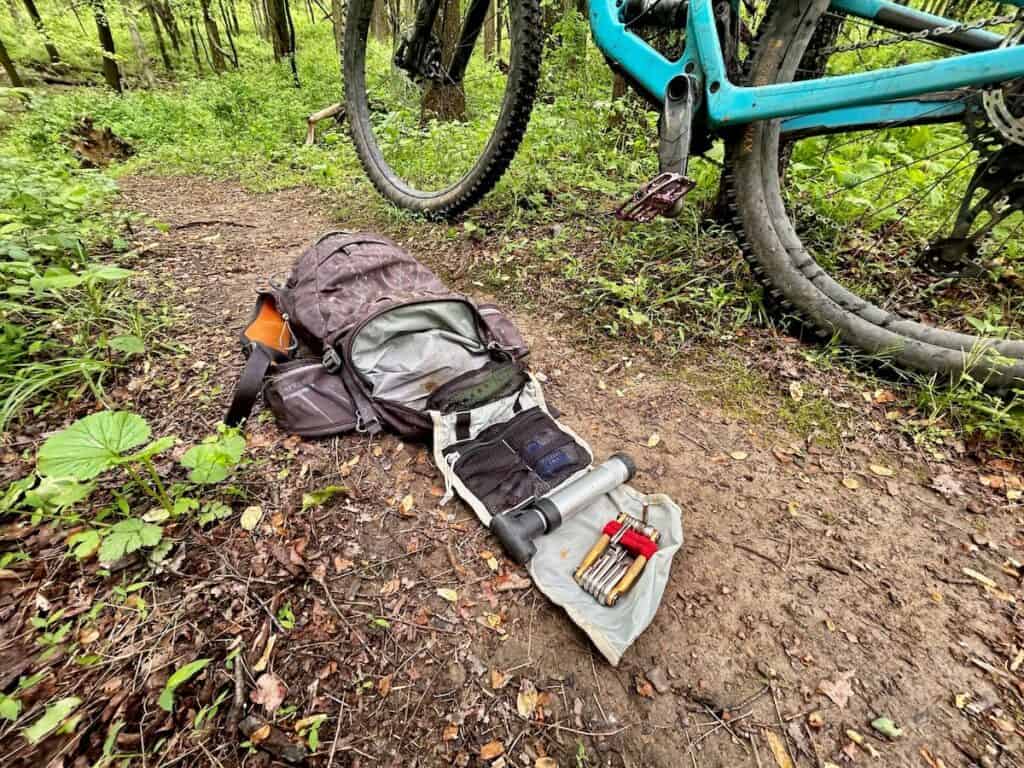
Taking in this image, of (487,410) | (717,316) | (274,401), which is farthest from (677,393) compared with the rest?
(274,401)

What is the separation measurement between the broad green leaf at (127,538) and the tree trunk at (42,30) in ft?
51.0

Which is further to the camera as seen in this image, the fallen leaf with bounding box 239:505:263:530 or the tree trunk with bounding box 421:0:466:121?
the tree trunk with bounding box 421:0:466:121

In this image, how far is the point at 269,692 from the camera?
3.68 feet

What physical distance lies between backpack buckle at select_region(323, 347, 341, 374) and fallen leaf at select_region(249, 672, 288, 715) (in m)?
1.06

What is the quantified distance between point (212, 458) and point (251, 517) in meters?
0.22

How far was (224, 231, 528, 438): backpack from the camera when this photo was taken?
1.79 metres

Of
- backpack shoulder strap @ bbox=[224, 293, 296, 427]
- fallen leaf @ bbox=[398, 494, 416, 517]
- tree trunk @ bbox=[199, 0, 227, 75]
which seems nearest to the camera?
fallen leaf @ bbox=[398, 494, 416, 517]

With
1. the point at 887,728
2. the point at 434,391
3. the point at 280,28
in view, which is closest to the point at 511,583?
the point at 434,391

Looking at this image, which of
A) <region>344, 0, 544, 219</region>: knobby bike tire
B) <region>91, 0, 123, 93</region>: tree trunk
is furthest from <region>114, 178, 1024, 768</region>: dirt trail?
<region>91, 0, 123, 93</region>: tree trunk

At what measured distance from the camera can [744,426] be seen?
188 cm

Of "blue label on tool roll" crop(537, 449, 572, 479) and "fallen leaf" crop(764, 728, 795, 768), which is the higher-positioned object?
"blue label on tool roll" crop(537, 449, 572, 479)

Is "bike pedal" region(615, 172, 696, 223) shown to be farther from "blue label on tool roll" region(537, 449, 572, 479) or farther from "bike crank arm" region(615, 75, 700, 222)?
"blue label on tool roll" region(537, 449, 572, 479)

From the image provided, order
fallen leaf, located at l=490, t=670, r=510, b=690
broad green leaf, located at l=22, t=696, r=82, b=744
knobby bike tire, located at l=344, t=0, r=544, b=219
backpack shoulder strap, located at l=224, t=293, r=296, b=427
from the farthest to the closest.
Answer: knobby bike tire, located at l=344, t=0, r=544, b=219 → backpack shoulder strap, located at l=224, t=293, r=296, b=427 → fallen leaf, located at l=490, t=670, r=510, b=690 → broad green leaf, located at l=22, t=696, r=82, b=744

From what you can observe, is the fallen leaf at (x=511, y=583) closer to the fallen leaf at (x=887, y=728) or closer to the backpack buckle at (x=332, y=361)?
the fallen leaf at (x=887, y=728)
